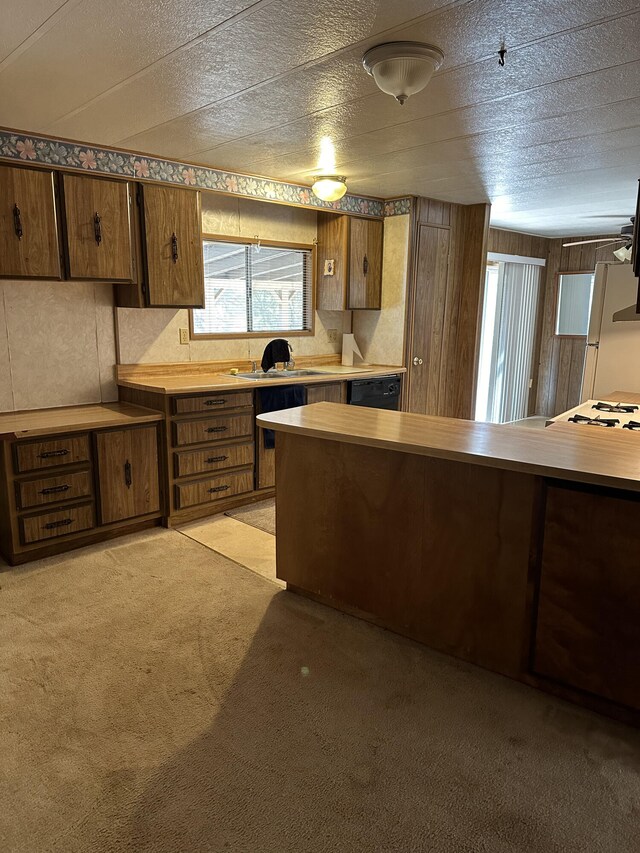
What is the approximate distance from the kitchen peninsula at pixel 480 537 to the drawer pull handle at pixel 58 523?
4.41 feet

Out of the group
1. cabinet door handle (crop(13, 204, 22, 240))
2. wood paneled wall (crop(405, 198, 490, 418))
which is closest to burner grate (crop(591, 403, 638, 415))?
wood paneled wall (crop(405, 198, 490, 418))

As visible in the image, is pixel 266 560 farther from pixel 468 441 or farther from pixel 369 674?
pixel 468 441

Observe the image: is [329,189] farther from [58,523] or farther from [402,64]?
[58,523]

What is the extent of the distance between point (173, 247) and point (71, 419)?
132 cm

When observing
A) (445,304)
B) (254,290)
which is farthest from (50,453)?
(445,304)

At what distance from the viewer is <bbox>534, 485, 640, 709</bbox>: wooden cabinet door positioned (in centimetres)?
195

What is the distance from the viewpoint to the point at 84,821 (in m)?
1.64

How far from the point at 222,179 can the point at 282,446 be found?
2.40 metres

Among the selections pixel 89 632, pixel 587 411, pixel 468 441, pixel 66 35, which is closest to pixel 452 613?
pixel 468 441

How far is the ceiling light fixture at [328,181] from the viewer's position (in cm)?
386

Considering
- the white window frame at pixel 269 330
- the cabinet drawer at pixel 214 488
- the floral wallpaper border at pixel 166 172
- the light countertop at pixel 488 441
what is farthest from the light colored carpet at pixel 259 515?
the floral wallpaper border at pixel 166 172

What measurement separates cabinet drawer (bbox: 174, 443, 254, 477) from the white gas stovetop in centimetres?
208

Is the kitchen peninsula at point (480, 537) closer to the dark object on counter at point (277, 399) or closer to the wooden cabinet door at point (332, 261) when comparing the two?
the dark object on counter at point (277, 399)

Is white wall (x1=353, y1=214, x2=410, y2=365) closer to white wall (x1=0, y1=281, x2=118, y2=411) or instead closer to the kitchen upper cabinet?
the kitchen upper cabinet
